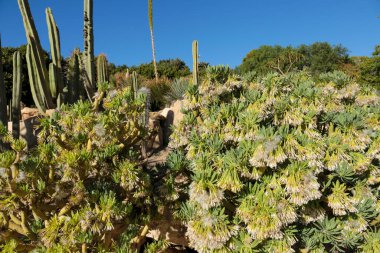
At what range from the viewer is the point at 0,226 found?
9.85ft

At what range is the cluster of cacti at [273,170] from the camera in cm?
324

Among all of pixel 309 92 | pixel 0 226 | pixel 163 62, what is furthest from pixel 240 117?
pixel 163 62

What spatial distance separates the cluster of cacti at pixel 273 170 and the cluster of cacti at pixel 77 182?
2.22 ft

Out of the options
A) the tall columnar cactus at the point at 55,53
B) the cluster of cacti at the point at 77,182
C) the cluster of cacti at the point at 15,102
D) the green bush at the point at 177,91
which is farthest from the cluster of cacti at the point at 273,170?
the green bush at the point at 177,91

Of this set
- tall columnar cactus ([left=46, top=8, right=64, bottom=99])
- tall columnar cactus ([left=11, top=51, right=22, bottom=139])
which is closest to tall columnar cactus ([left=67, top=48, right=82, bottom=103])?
tall columnar cactus ([left=46, top=8, right=64, bottom=99])

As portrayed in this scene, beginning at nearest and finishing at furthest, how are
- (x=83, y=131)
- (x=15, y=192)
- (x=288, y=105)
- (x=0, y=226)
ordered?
(x=15, y=192)
(x=0, y=226)
(x=83, y=131)
(x=288, y=105)

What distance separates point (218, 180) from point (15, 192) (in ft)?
6.32

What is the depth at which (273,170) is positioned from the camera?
3.59 metres

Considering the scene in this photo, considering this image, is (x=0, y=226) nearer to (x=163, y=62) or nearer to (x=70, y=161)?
(x=70, y=161)

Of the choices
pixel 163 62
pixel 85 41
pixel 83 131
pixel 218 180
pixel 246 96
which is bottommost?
pixel 218 180

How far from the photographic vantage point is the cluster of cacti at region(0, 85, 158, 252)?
286cm

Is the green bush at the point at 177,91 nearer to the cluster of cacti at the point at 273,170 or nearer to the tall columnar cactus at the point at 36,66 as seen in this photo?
the tall columnar cactus at the point at 36,66

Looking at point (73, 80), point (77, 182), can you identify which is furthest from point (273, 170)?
point (73, 80)

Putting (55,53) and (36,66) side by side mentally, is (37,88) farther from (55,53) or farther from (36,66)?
(55,53)
